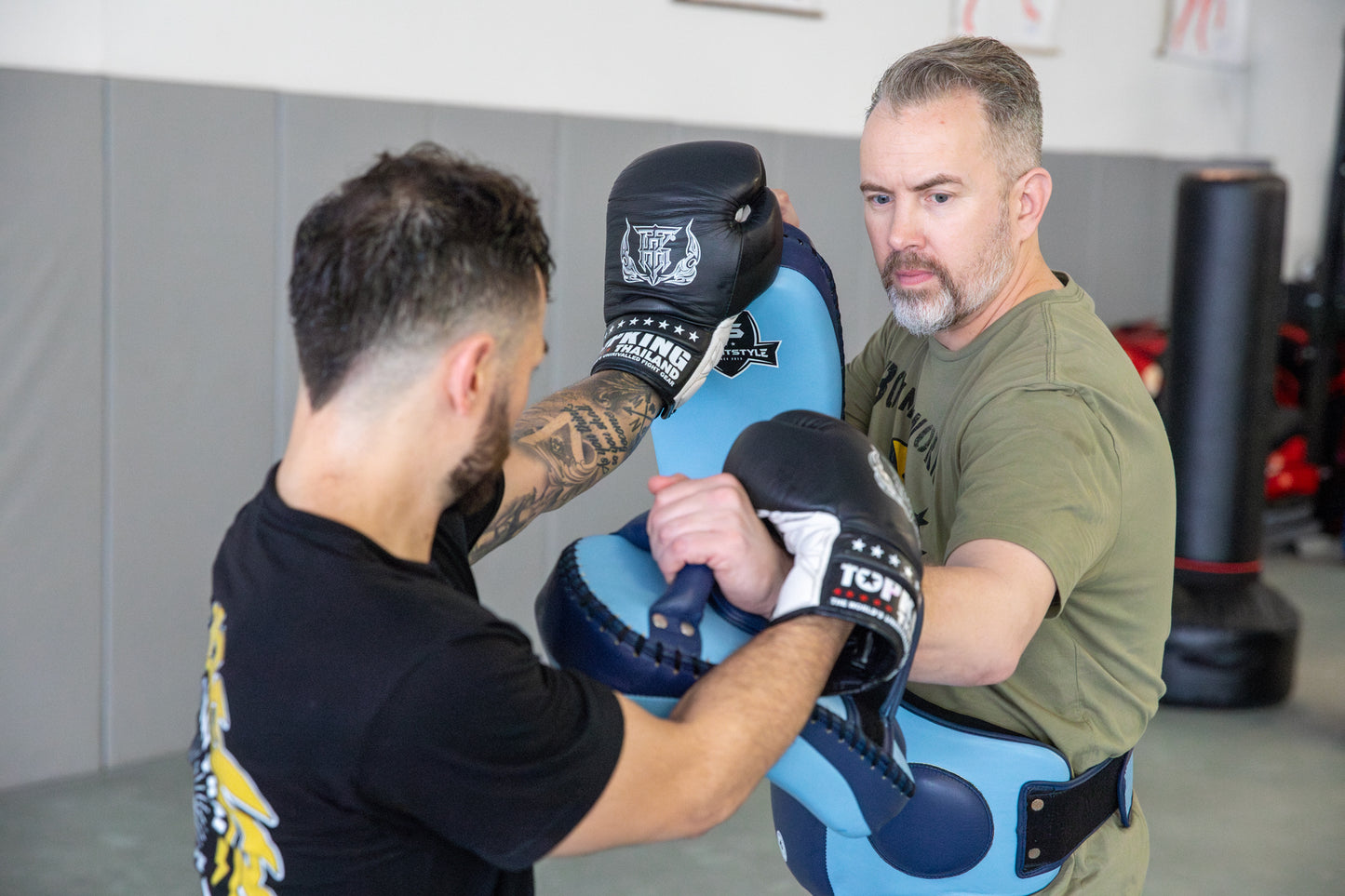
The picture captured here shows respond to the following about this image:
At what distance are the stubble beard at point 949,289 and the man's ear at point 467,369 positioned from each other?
0.69m

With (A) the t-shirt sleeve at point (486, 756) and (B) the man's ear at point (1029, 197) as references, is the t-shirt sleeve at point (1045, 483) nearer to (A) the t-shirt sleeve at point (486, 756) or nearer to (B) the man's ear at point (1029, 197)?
(B) the man's ear at point (1029, 197)

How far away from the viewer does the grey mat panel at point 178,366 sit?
2703 mm

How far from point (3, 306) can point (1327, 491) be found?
209 inches

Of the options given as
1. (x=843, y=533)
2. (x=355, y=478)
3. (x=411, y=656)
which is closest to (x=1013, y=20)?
(x=843, y=533)

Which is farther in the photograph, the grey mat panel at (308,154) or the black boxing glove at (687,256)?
the grey mat panel at (308,154)

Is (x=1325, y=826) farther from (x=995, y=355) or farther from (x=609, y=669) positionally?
(x=609, y=669)

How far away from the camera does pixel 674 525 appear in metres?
1.06

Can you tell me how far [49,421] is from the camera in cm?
266

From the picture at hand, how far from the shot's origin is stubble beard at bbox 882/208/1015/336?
4.82 feet

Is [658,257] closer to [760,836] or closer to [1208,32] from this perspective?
[760,836]

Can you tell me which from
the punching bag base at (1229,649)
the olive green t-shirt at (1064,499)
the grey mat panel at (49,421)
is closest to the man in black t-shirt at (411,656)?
the olive green t-shirt at (1064,499)

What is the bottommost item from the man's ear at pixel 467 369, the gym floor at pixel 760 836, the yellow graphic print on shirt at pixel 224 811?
the gym floor at pixel 760 836

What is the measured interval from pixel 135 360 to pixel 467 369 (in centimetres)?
209

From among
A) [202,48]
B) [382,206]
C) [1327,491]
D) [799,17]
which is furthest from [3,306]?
[1327,491]
